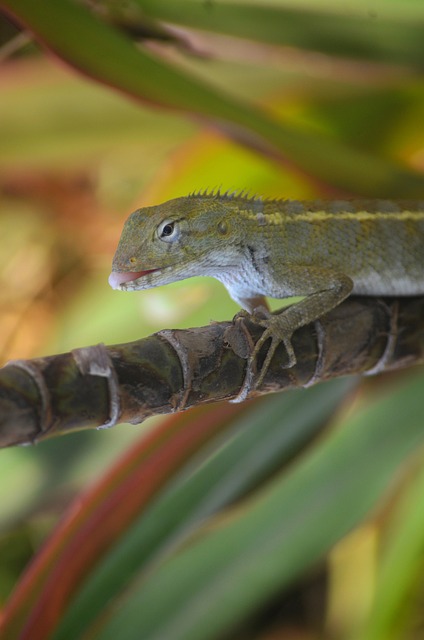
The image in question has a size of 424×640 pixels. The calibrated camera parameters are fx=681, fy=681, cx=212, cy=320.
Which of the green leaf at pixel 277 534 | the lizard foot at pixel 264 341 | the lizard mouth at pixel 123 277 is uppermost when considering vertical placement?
→ the lizard mouth at pixel 123 277

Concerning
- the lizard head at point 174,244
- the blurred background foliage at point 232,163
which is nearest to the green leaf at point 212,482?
the blurred background foliage at point 232,163

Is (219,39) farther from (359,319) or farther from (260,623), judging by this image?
(260,623)

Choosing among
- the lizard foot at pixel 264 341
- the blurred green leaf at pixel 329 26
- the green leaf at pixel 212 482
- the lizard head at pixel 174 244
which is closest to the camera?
the lizard foot at pixel 264 341

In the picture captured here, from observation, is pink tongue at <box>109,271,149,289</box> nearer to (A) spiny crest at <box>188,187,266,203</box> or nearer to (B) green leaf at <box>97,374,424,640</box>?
(A) spiny crest at <box>188,187,266,203</box>

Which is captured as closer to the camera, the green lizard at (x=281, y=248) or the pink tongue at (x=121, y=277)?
the pink tongue at (x=121, y=277)

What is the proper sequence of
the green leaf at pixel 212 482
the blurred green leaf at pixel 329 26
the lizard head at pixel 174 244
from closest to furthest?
1. the lizard head at pixel 174 244
2. the green leaf at pixel 212 482
3. the blurred green leaf at pixel 329 26

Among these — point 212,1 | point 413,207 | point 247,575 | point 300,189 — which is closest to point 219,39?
point 212,1

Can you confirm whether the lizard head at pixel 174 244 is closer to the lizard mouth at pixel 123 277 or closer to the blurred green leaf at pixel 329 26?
the lizard mouth at pixel 123 277

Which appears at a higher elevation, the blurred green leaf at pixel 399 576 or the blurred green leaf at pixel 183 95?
the blurred green leaf at pixel 183 95
